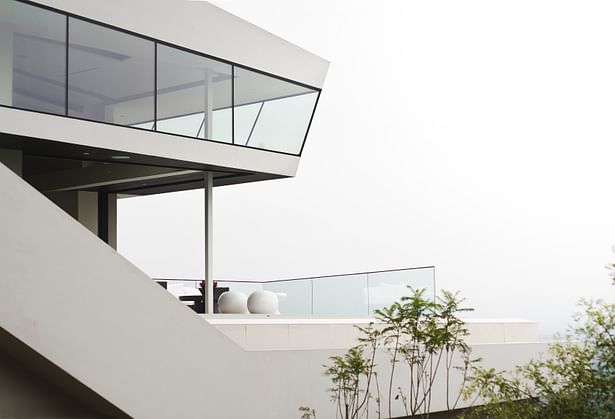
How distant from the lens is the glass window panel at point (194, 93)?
1717 cm

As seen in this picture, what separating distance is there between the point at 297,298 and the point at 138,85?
6194 millimetres

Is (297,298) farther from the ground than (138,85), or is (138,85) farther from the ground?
(138,85)

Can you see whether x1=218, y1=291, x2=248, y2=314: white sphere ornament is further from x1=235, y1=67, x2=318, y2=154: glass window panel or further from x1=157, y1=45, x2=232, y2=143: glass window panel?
x1=157, y1=45, x2=232, y2=143: glass window panel

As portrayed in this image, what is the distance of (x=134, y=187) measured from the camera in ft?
69.2

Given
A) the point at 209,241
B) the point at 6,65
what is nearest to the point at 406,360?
the point at 209,241

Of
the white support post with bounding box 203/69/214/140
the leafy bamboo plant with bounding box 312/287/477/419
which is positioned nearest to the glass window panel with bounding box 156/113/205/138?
the white support post with bounding box 203/69/214/140

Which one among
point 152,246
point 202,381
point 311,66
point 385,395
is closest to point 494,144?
point 152,246

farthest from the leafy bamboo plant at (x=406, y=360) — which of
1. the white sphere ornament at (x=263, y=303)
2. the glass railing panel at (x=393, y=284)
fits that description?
the white sphere ornament at (x=263, y=303)

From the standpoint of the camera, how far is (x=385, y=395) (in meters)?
12.9

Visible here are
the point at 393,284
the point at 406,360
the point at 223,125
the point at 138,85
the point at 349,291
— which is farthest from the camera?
the point at 349,291

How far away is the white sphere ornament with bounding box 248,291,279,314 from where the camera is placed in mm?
19000

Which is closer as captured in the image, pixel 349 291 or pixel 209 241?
pixel 209 241

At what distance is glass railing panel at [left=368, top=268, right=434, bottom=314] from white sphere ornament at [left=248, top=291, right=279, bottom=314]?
1.96m

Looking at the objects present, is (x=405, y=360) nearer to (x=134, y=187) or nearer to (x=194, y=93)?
(x=194, y=93)
